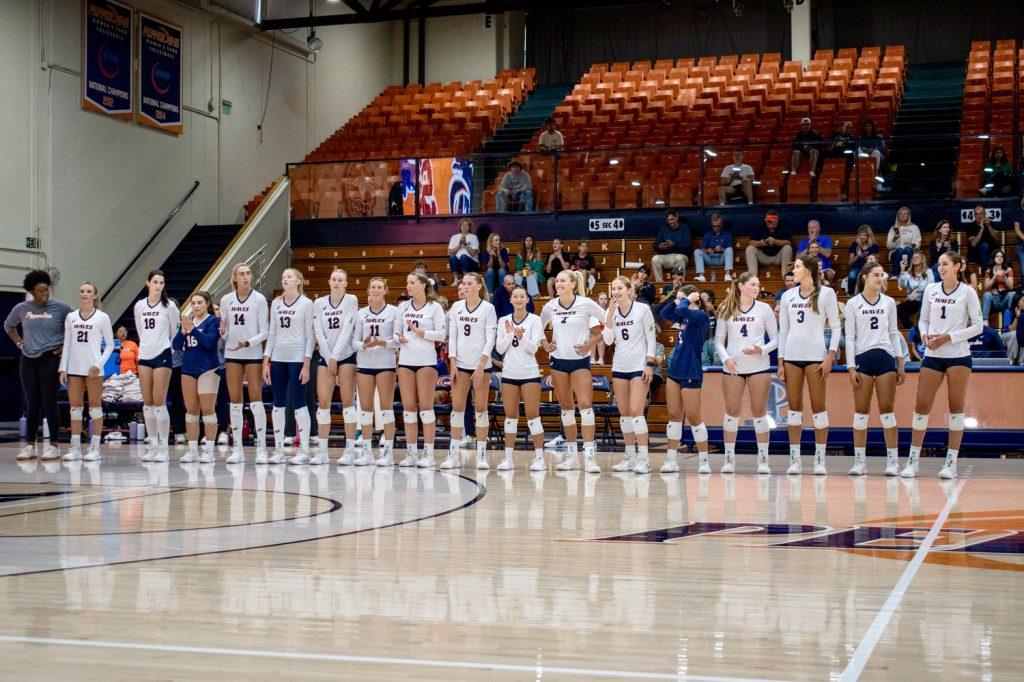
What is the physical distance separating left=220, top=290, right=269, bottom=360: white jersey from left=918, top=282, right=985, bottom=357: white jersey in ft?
20.1

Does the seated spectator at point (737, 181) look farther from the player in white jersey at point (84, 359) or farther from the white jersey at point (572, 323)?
the player in white jersey at point (84, 359)

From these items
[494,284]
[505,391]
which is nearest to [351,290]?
[494,284]

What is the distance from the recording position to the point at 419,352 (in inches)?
420

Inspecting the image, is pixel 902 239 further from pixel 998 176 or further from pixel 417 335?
pixel 417 335

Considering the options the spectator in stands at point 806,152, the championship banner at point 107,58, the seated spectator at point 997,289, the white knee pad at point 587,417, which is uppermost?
the championship banner at point 107,58

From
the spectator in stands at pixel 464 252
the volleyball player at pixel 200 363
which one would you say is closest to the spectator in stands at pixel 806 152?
the spectator in stands at pixel 464 252

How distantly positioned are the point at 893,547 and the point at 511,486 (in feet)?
12.5

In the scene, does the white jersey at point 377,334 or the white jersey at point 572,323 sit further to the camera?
the white jersey at point 377,334

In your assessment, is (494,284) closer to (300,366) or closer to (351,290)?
(351,290)

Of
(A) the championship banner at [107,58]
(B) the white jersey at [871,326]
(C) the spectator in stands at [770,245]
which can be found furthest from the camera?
(A) the championship banner at [107,58]

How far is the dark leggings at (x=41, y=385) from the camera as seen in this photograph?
11805 mm

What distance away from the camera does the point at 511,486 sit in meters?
9.03

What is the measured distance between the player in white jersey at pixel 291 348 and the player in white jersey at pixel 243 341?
0.12m

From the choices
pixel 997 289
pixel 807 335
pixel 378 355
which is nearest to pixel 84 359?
pixel 378 355
